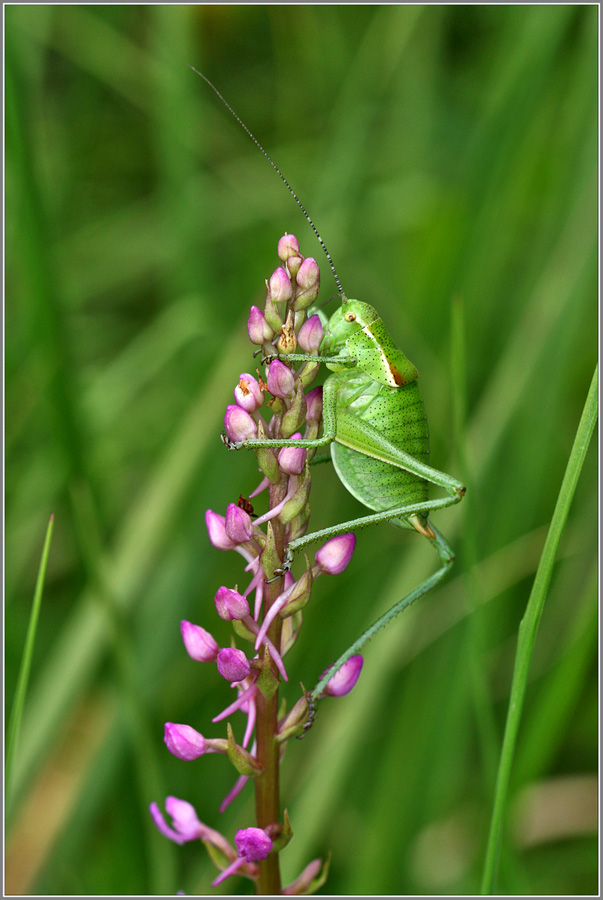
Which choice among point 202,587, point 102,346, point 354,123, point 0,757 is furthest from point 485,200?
point 0,757

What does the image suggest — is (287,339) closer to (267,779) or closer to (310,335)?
(310,335)

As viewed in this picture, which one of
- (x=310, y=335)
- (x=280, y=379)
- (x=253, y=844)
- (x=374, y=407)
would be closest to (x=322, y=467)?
(x=374, y=407)

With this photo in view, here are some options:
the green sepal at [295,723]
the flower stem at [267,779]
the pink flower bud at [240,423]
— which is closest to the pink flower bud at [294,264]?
the pink flower bud at [240,423]

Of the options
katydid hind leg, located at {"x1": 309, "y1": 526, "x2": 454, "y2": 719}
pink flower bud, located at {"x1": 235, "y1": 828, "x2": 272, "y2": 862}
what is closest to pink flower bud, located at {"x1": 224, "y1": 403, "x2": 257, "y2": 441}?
katydid hind leg, located at {"x1": 309, "y1": 526, "x2": 454, "y2": 719}

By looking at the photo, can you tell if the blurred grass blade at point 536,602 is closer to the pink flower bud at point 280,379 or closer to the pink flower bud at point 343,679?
the pink flower bud at point 343,679

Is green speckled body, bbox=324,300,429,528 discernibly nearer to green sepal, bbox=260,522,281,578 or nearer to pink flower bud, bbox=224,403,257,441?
pink flower bud, bbox=224,403,257,441
